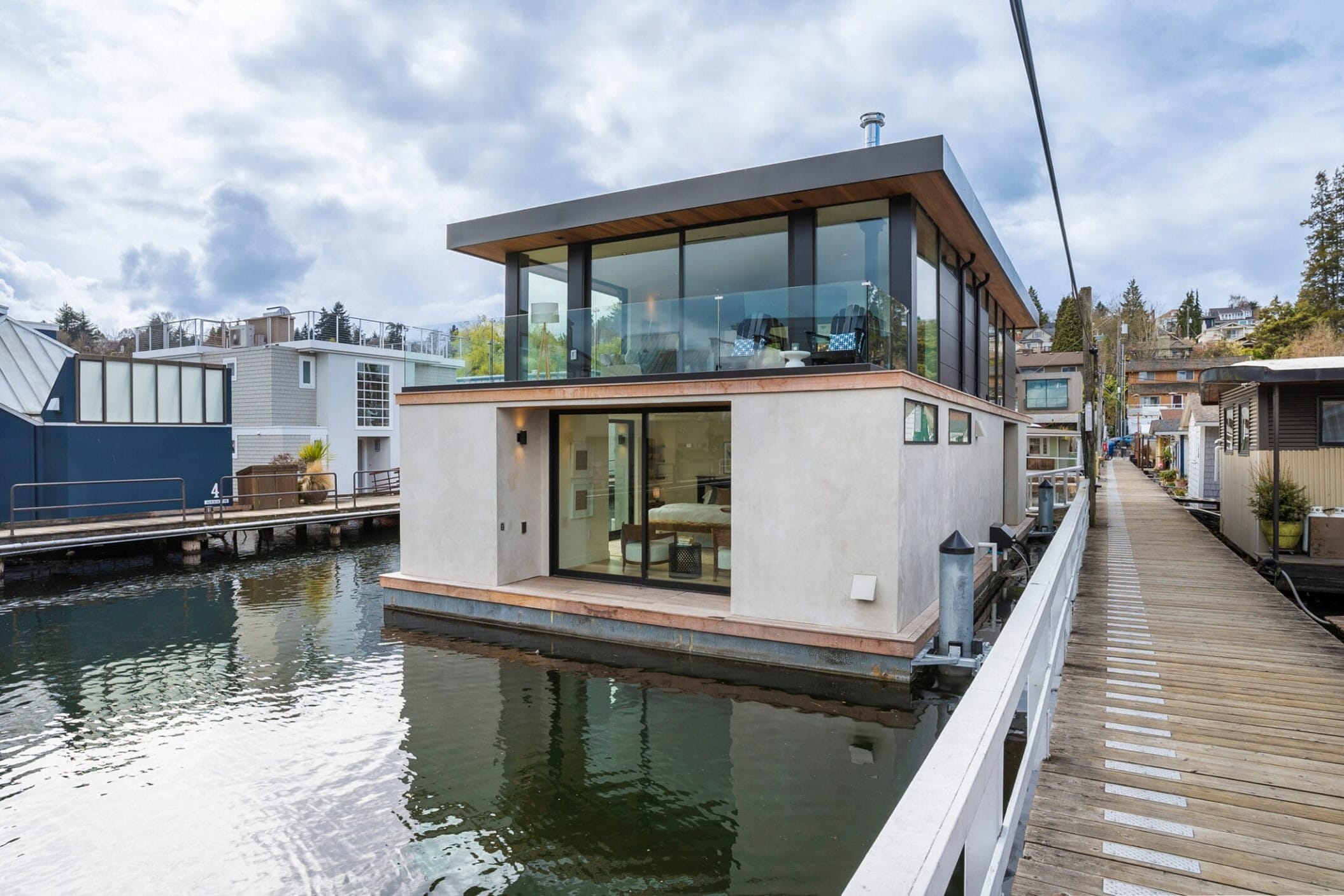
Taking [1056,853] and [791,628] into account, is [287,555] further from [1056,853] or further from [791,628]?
[1056,853]

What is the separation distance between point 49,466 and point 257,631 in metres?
11.6

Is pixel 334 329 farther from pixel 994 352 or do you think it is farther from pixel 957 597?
pixel 957 597

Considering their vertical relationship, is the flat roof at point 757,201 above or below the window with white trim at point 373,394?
above

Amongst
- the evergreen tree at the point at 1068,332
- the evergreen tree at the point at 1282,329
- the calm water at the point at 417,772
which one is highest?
the evergreen tree at the point at 1068,332

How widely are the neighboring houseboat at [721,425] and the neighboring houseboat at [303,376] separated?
15146 mm

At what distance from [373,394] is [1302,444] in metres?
27.1

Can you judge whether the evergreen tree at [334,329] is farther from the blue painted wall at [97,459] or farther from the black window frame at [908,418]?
the black window frame at [908,418]

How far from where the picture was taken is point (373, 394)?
27859 mm

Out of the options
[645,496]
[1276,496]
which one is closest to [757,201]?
[645,496]

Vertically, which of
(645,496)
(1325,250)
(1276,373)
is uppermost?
(1325,250)

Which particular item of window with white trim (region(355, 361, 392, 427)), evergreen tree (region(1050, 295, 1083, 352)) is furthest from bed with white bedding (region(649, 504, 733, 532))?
evergreen tree (region(1050, 295, 1083, 352))

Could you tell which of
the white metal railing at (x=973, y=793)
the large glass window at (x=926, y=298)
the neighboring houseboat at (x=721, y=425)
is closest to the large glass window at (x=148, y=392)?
the neighboring houseboat at (x=721, y=425)

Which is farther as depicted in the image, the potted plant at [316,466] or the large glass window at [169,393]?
the potted plant at [316,466]

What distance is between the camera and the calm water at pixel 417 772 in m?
4.37
